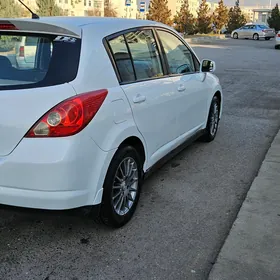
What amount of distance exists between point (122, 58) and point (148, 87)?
0.40 m

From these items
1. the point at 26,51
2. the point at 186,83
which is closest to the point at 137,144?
the point at 26,51

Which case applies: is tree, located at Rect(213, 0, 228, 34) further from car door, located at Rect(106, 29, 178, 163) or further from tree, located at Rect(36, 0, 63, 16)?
car door, located at Rect(106, 29, 178, 163)

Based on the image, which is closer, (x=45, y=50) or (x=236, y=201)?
(x=45, y=50)

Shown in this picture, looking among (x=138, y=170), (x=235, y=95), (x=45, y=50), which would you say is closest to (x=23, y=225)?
(x=138, y=170)

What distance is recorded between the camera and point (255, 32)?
134 feet

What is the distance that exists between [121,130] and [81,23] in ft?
3.18

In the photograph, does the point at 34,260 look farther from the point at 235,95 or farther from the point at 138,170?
the point at 235,95

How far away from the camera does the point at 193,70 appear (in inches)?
201

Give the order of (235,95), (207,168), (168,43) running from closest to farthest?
(168,43) < (207,168) < (235,95)

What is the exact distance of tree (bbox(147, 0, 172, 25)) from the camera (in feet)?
128

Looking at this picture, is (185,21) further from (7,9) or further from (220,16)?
(7,9)

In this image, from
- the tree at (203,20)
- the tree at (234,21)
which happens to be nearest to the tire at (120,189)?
the tree at (203,20)

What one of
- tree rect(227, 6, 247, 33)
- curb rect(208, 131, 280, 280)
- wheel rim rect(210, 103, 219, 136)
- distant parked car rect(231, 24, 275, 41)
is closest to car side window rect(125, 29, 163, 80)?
curb rect(208, 131, 280, 280)

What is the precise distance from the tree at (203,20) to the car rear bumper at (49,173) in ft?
142
